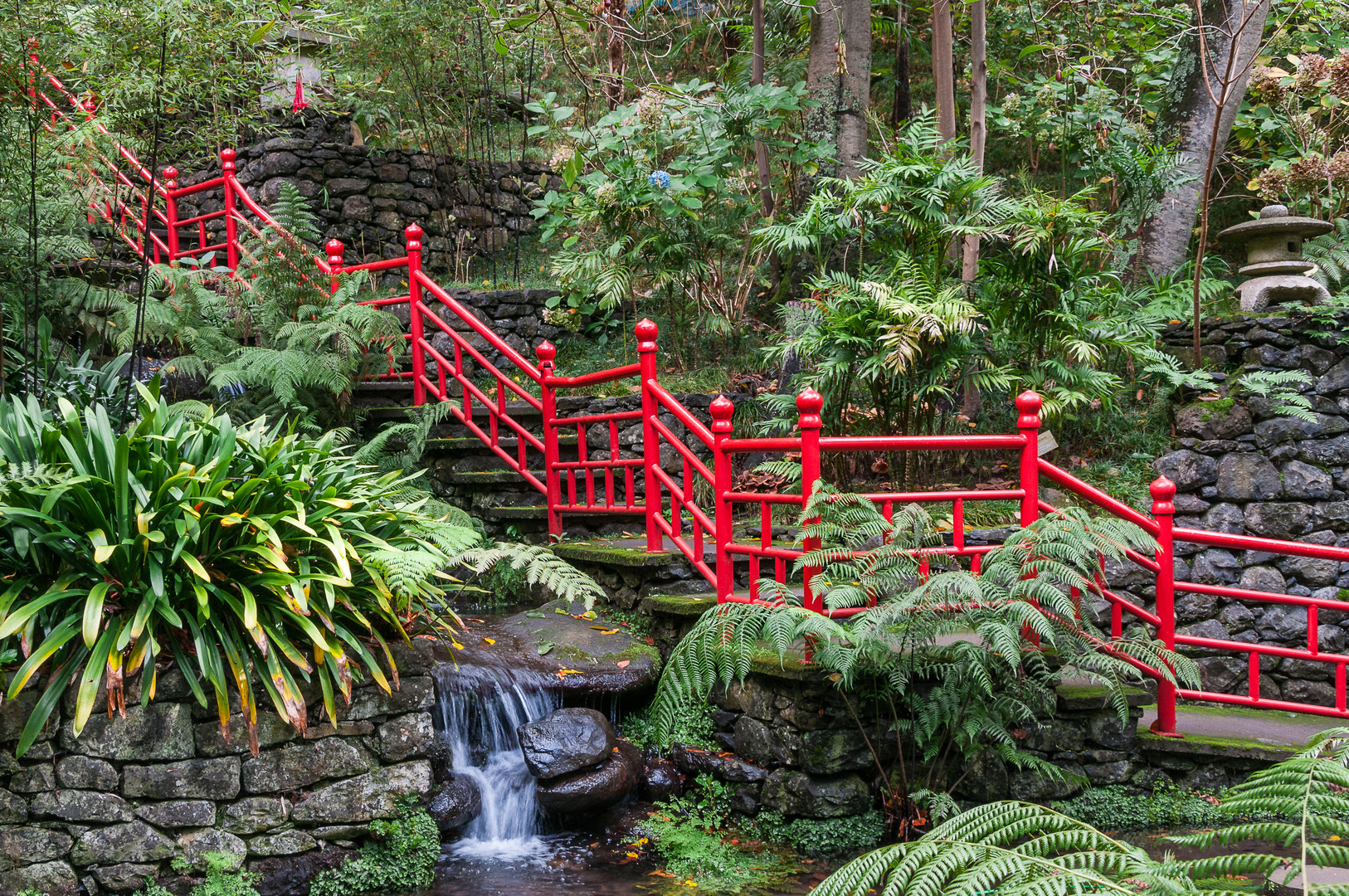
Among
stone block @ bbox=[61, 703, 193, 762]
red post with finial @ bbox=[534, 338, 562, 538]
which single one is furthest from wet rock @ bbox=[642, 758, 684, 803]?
stone block @ bbox=[61, 703, 193, 762]

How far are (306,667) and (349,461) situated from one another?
1.20 metres

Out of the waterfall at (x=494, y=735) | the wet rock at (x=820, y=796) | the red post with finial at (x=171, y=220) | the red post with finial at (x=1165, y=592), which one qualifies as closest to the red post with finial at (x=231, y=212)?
the red post with finial at (x=171, y=220)

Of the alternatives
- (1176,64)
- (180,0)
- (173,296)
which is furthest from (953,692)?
(1176,64)

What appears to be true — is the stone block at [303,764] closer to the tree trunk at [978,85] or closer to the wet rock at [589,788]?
the wet rock at [589,788]

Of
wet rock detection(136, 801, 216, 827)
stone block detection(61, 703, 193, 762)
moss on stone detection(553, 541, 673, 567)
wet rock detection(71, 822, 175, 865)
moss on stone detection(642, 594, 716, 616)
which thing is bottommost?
wet rock detection(71, 822, 175, 865)

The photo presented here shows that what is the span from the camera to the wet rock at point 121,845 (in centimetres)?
347

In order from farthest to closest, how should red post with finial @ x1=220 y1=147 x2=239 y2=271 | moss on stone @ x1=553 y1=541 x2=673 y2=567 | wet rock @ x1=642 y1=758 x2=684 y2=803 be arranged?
red post with finial @ x1=220 y1=147 x2=239 y2=271 < moss on stone @ x1=553 y1=541 x2=673 y2=567 < wet rock @ x1=642 y1=758 x2=684 y2=803

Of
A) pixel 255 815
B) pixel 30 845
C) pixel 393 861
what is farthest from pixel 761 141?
pixel 30 845

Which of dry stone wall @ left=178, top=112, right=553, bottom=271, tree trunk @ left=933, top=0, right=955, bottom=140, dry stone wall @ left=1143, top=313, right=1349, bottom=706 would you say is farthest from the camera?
dry stone wall @ left=178, top=112, right=553, bottom=271

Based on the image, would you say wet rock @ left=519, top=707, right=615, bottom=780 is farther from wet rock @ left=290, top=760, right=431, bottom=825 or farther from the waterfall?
wet rock @ left=290, top=760, right=431, bottom=825

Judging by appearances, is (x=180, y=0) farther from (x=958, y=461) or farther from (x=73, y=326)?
(x=958, y=461)

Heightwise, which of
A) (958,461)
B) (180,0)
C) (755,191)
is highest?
(180,0)

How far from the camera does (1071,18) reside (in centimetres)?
925

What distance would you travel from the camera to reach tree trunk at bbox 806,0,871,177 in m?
7.41
